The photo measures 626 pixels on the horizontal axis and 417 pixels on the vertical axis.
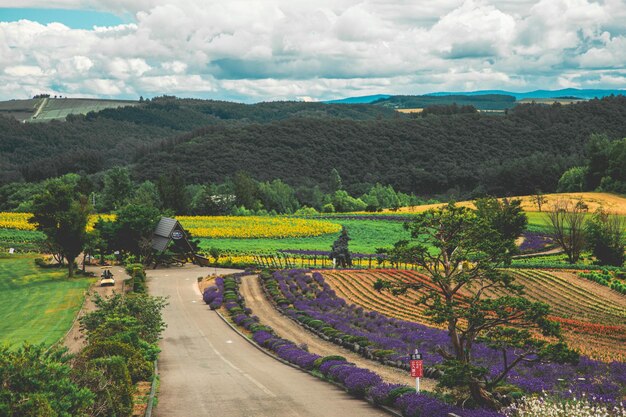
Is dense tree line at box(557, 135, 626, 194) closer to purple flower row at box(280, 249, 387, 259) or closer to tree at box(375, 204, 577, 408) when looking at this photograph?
purple flower row at box(280, 249, 387, 259)

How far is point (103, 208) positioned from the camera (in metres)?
117

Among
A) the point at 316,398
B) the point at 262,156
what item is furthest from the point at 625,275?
the point at 262,156

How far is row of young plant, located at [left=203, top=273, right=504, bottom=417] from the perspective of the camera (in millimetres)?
17547

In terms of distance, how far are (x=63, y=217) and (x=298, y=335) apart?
25.7 metres

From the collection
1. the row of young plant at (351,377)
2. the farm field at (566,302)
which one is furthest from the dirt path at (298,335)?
the farm field at (566,302)

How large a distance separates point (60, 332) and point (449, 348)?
1932 centimetres

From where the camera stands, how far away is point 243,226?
290ft

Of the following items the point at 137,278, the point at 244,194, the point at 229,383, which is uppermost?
the point at 229,383

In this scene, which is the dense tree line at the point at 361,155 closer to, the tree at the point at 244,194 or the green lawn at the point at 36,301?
the tree at the point at 244,194

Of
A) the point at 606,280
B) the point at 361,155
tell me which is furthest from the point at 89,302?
the point at 361,155

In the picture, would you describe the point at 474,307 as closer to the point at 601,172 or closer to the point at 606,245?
the point at 606,245

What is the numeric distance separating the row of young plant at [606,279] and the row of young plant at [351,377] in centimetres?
2633

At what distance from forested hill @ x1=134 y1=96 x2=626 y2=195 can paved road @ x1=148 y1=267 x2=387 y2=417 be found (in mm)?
115969

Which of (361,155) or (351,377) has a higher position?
(351,377)
